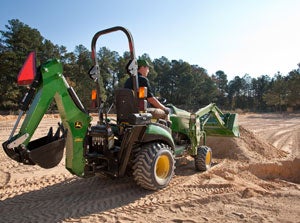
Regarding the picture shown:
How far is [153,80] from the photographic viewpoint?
60.8m

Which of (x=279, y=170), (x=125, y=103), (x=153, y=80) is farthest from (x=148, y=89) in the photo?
(x=153, y=80)

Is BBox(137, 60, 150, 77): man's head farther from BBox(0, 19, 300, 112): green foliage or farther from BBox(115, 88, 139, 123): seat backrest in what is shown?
BBox(0, 19, 300, 112): green foliage

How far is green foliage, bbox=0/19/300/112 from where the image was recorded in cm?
3672

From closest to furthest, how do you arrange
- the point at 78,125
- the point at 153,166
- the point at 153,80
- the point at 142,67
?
the point at 78,125 → the point at 153,166 → the point at 142,67 → the point at 153,80

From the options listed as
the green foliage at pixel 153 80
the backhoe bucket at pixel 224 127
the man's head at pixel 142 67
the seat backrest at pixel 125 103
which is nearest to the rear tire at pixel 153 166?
the seat backrest at pixel 125 103

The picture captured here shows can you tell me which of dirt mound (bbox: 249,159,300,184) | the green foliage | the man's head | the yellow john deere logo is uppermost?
the green foliage

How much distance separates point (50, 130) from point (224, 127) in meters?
5.19

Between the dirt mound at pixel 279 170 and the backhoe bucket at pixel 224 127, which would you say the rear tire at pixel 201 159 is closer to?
the dirt mound at pixel 279 170

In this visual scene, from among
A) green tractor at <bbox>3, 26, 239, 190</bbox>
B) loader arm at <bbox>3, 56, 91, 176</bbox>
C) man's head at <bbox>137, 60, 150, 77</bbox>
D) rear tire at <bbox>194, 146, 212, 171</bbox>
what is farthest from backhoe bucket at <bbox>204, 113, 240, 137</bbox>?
loader arm at <bbox>3, 56, 91, 176</bbox>

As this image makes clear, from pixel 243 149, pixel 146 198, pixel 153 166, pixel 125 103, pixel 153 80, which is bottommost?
pixel 146 198

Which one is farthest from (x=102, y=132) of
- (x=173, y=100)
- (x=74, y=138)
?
(x=173, y=100)

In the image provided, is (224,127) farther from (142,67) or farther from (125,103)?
(125,103)

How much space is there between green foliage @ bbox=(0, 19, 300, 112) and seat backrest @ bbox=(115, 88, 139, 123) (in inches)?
704

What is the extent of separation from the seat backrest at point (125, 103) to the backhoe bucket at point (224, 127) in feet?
13.3
